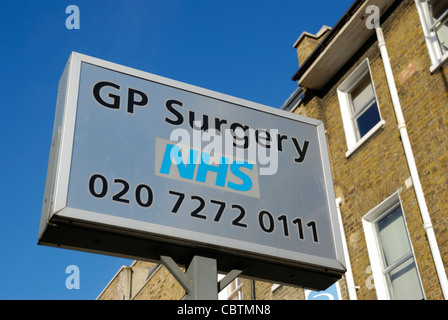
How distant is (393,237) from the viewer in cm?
1031

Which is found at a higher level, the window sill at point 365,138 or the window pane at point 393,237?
the window sill at point 365,138

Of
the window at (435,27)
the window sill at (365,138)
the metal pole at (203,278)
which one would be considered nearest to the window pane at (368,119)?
the window sill at (365,138)

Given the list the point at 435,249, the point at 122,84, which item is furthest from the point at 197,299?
the point at 435,249

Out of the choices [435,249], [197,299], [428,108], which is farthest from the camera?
[428,108]

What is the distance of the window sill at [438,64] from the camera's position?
9727 millimetres

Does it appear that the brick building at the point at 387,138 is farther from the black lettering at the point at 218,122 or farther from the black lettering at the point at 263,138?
the black lettering at the point at 218,122

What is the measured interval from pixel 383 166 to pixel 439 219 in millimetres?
1861

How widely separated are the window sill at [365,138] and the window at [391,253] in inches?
55.2

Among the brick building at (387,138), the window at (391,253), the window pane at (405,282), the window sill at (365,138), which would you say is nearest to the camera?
the brick building at (387,138)

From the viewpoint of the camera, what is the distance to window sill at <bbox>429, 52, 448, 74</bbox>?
9727 mm

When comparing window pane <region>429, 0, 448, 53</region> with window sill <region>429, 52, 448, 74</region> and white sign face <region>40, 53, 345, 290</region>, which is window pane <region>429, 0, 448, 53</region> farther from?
white sign face <region>40, 53, 345, 290</region>
